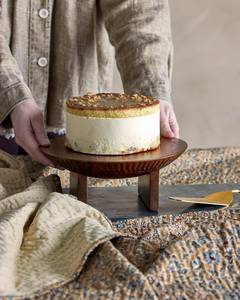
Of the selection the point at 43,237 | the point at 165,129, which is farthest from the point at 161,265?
the point at 165,129

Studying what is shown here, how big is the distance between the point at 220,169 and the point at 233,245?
1.61ft

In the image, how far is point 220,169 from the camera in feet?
4.60

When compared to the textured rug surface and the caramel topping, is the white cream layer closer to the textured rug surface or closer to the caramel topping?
the caramel topping

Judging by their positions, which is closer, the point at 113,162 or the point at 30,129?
the point at 113,162

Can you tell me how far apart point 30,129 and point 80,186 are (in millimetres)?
129

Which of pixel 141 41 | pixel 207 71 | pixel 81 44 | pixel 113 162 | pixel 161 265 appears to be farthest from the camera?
pixel 207 71

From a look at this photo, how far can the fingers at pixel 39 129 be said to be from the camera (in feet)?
3.80

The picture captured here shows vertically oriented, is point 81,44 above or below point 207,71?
above

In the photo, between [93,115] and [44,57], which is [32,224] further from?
[44,57]

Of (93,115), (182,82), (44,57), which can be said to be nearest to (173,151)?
(93,115)

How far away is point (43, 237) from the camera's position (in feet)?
3.10

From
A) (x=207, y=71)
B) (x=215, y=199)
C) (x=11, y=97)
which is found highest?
(x=11, y=97)

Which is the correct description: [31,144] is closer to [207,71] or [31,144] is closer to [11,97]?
[11,97]

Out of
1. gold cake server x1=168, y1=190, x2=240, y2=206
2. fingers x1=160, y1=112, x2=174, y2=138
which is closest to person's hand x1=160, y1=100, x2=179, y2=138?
fingers x1=160, y1=112, x2=174, y2=138
